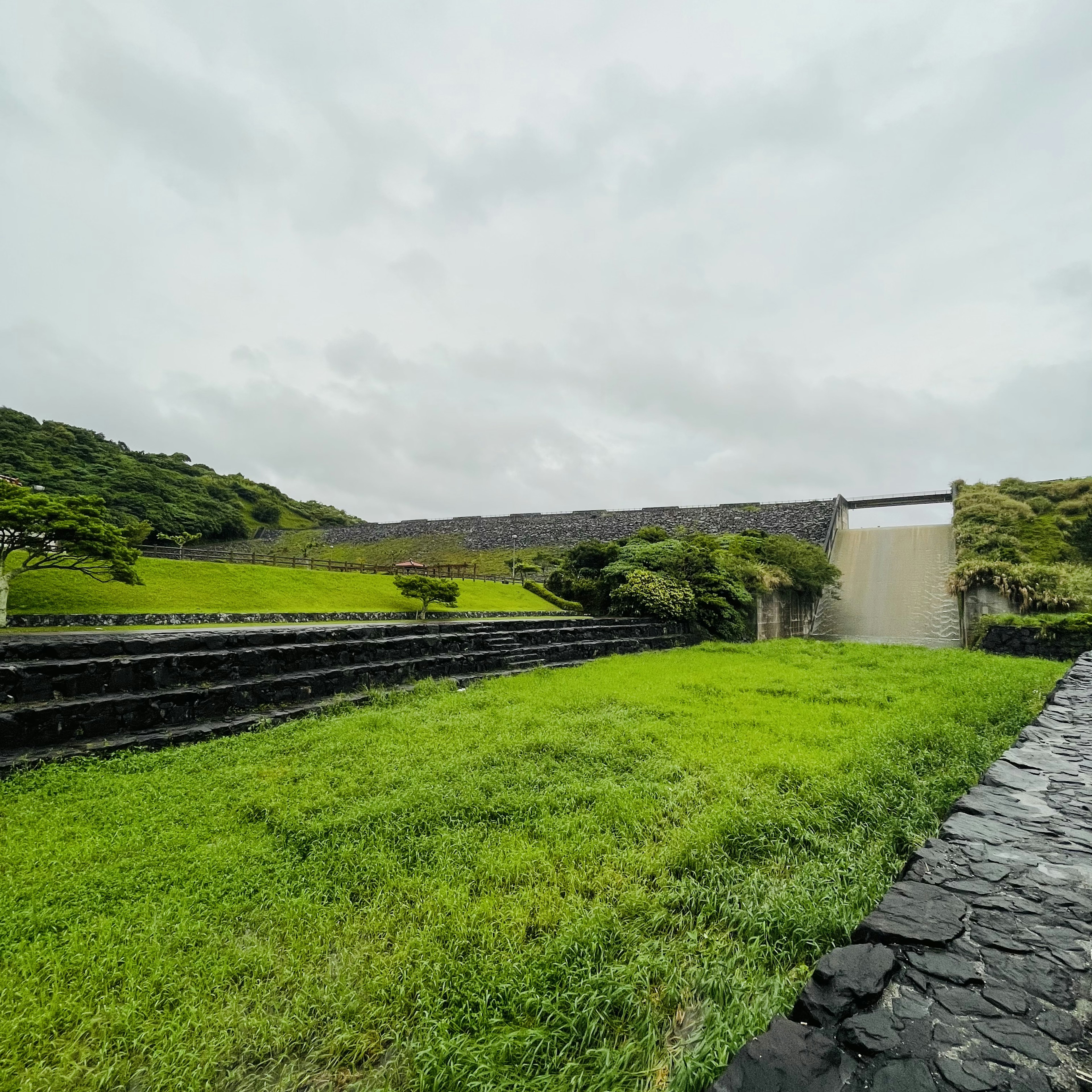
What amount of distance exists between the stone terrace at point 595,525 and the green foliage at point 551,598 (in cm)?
998

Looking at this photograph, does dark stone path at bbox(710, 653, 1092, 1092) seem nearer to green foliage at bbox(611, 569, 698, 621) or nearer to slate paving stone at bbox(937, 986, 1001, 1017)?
slate paving stone at bbox(937, 986, 1001, 1017)

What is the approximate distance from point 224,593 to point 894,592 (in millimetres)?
25780

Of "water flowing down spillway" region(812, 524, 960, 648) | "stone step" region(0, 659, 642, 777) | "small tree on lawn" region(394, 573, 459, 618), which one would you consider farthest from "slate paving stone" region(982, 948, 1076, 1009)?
"water flowing down spillway" region(812, 524, 960, 648)

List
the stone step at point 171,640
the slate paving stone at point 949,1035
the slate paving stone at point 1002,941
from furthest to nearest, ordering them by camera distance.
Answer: the stone step at point 171,640 → the slate paving stone at point 1002,941 → the slate paving stone at point 949,1035

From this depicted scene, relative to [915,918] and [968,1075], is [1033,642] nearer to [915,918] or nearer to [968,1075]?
[915,918]

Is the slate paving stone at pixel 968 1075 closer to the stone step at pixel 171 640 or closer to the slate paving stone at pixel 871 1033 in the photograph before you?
the slate paving stone at pixel 871 1033

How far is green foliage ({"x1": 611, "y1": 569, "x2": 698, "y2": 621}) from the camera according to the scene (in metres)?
16.0

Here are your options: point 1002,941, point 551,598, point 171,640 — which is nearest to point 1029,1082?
point 1002,941

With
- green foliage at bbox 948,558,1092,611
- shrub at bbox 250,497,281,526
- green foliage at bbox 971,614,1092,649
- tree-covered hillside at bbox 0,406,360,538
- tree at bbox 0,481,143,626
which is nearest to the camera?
tree at bbox 0,481,143,626

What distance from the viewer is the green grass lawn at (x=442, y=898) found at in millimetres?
1767

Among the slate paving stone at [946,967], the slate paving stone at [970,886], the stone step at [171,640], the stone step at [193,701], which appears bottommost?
the stone step at [193,701]

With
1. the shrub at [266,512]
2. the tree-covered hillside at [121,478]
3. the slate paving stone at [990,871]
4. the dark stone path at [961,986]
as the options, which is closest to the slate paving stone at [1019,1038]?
the dark stone path at [961,986]

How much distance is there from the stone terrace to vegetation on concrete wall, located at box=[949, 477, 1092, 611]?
690 centimetres

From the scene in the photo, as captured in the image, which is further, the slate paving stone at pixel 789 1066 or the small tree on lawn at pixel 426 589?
the small tree on lawn at pixel 426 589
